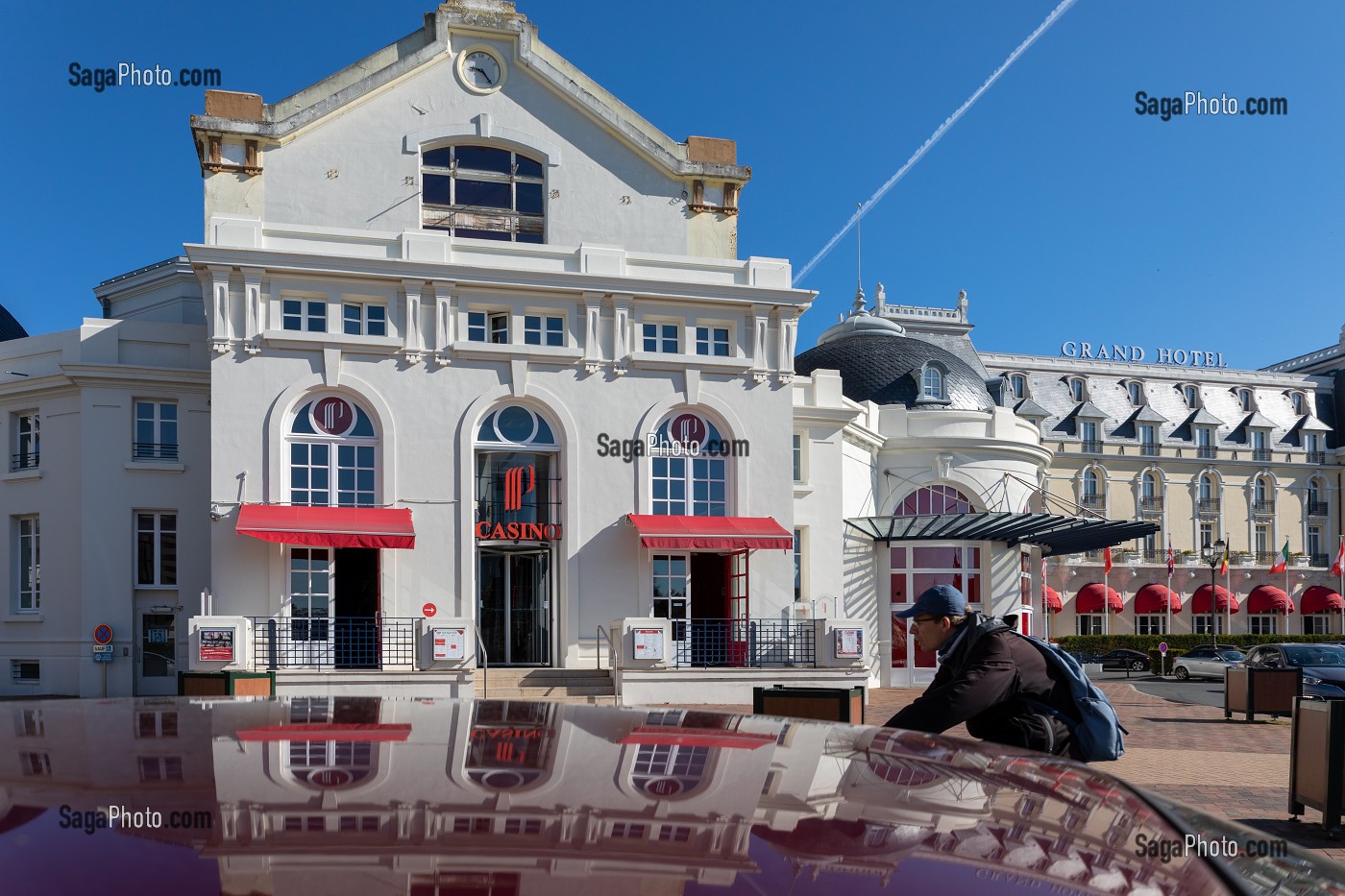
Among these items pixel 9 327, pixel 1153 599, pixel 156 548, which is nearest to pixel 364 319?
pixel 156 548

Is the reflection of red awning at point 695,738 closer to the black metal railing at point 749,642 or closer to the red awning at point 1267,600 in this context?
the black metal railing at point 749,642

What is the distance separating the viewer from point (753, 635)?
938 inches

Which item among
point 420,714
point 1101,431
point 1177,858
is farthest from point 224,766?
point 1101,431

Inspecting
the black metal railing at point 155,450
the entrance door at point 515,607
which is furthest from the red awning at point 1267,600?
the black metal railing at point 155,450

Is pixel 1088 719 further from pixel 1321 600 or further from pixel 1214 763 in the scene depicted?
pixel 1321 600

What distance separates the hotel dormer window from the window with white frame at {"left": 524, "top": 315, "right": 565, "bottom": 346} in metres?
2.25

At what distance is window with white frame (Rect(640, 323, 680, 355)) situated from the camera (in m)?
24.5

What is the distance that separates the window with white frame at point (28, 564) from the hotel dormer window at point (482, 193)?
1072 centimetres

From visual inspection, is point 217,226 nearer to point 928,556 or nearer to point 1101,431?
point 928,556

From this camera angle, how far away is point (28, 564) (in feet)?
81.9

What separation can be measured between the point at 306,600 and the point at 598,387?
23.0ft

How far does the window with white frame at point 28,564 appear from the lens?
24641 mm

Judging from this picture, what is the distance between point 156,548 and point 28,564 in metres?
2.98

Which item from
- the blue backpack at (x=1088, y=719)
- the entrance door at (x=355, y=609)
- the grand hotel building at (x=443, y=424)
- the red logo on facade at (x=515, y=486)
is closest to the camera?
the blue backpack at (x=1088, y=719)
